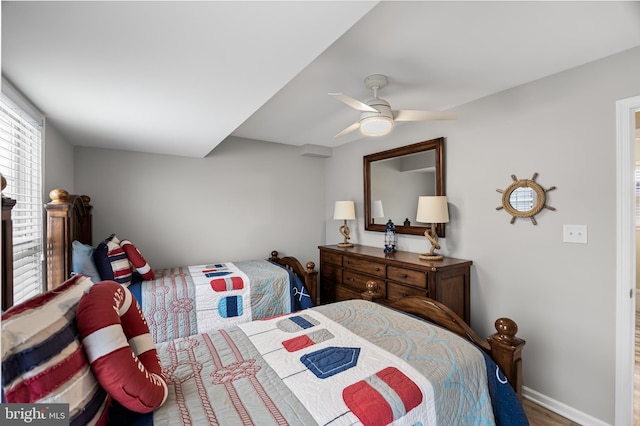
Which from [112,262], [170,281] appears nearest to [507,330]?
[170,281]

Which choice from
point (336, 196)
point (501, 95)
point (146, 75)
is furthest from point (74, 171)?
point (501, 95)

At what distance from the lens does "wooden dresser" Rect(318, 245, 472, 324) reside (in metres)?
2.40

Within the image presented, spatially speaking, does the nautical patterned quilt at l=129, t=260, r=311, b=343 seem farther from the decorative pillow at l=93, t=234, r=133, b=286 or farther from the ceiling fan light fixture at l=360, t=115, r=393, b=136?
the ceiling fan light fixture at l=360, t=115, r=393, b=136

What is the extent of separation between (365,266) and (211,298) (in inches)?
60.9

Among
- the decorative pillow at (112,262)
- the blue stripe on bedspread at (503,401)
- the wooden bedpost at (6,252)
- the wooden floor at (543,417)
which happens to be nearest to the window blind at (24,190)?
the decorative pillow at (112,262)

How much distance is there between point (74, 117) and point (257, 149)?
2092 mm

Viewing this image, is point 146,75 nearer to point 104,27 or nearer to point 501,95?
point 104,27

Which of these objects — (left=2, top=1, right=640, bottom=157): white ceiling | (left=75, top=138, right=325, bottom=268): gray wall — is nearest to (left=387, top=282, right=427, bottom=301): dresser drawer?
(left=2, top=1, right=640, bottom=157): white ceiling

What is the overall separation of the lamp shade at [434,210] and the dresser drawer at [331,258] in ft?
3.84

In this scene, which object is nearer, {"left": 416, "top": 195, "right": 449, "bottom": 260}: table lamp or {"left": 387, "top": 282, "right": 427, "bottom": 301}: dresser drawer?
{"left": 387, "top": 282, "right": 427, "bottom": 301}: dresser drawer

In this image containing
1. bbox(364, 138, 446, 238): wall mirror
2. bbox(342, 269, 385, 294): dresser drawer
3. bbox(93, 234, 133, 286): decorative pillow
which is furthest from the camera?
bbox(342, 269, 385, 294): dresser drawer

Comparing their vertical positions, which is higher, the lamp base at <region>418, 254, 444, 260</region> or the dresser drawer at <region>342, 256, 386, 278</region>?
the lamp base at <region>418, 254, 444, 260</region>

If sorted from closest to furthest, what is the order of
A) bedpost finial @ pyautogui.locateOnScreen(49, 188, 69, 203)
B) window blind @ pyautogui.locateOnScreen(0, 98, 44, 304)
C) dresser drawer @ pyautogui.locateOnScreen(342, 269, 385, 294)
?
1. window blind @ pyautogui.locateOnScreen(0, 98, 44, 304)
2. bedpost finial @ pyautogui.locateOnScreen(49, 188, 69, 203)
3. dresser drawer @ pyautogui.locateOnScreen(342, 269, 385, 294)

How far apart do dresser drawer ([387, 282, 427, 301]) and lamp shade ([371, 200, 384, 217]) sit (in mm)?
1026
